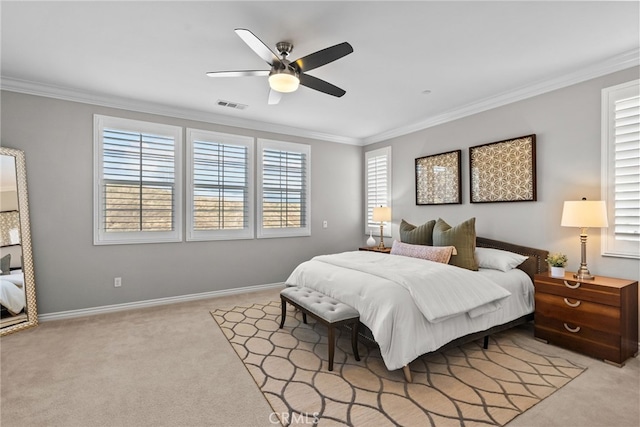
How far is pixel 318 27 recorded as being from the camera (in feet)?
7.92

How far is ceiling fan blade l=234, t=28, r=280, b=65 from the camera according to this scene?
6.52 ft

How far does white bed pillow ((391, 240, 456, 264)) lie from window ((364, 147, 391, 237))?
1.57 meters

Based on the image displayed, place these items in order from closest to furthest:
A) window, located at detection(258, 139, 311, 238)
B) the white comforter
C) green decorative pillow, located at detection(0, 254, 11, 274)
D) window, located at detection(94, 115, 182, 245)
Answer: the white comforter < green decorative pillow, located at detection(0, 254, 11, 274) < window, located at detection(94, 115, 182, 245) < window, located at detection(258, 139, 311, 238)

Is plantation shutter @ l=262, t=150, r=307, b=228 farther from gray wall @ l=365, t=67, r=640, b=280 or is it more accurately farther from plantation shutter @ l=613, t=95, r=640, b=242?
plantation shutter @ l=613, t=95, r=640, b=242

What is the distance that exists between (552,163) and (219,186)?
4184 mm

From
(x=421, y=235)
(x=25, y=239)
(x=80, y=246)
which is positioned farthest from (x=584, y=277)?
(x=25, y=239)

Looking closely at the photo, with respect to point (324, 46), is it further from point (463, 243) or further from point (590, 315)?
point (590, 315)

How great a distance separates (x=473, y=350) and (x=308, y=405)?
1666 millimetres

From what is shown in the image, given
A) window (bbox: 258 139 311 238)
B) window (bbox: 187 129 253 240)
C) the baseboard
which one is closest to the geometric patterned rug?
the baseboard

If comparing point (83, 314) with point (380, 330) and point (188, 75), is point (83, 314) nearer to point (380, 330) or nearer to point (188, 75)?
point (188, 75)

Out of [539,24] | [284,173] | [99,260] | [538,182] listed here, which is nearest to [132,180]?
[99,260]

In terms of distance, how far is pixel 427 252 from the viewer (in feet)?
11.8

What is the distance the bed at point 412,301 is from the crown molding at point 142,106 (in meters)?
2.47

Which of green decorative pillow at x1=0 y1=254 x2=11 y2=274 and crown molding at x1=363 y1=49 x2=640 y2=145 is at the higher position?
crown molding at x1=363 y1=49 x2=640 y2=145
